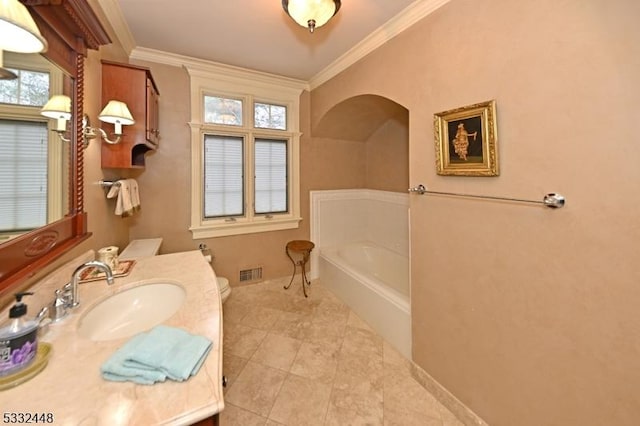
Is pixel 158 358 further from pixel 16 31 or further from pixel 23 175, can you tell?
pixel 16 31

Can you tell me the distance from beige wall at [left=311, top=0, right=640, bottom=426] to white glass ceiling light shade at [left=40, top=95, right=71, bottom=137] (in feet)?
6.50

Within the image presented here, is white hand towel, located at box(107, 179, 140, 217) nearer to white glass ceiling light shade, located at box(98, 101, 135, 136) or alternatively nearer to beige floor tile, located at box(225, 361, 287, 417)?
white glass ceiling light shade, located at box(98, 101, 135, 136)

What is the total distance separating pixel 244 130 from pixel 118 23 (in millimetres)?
1358

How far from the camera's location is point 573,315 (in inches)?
44.3

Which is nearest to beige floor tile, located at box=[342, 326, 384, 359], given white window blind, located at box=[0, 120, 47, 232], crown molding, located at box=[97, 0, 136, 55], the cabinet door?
white window blind, located at box=[0, 120, 47, 232]

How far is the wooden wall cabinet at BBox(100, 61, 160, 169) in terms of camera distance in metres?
1.82

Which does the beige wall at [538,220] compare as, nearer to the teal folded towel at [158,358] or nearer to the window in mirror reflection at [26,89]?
the teal folded towel at [158,358]

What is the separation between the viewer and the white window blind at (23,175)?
0.85m

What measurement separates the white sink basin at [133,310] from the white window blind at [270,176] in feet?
6.39

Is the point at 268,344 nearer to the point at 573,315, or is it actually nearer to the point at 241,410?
the point at 241,410

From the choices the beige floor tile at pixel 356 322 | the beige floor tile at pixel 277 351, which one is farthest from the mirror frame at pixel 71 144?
the beige floor tile at pixel 356 322

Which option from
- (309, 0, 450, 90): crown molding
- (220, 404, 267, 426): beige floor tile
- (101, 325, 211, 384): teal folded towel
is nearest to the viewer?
(101, 325, 211, 384): teal folded towel

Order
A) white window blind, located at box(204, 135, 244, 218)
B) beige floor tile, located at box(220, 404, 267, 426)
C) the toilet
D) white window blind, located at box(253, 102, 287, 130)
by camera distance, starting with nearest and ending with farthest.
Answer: beige floor tile, located at box(220, 404, 267, 426), the toilet, white window blind, located at box(204, 135, 244, 218), white window blind, located at box(253, 102, 287, 130)

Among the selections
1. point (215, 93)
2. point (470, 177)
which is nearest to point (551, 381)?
point (470, 177)
